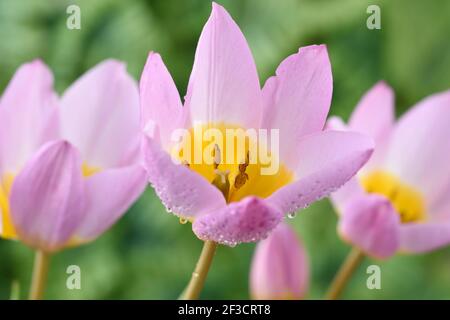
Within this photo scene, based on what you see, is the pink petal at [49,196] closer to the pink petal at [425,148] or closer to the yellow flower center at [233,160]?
the yellow flower center at [233,160]

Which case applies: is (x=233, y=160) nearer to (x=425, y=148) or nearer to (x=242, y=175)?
(x=242, y=175)

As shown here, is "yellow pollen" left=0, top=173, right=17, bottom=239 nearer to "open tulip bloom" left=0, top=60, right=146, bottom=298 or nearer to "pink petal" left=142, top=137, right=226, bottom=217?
"open tulip bloom" left=0, top=60, right=146, bottom=298

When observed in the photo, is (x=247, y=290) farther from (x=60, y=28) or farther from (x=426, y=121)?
(x=426, y=121)

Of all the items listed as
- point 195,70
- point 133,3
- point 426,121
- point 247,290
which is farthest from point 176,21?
point 195,70

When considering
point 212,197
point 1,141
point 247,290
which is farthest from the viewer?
point 247,290

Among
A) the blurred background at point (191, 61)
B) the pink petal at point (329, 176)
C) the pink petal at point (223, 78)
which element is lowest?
the pink petal at point (329, 176)

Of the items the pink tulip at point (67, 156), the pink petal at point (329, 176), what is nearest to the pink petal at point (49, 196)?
the pink tulip at point (67, 156)
